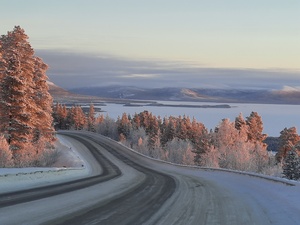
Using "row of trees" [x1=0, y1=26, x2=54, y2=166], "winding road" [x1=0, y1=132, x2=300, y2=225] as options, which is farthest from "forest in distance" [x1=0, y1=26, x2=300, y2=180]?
"winding road" [x1=0, y1=132, x2=300, y2=225]

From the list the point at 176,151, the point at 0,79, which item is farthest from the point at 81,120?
the point at 0,79

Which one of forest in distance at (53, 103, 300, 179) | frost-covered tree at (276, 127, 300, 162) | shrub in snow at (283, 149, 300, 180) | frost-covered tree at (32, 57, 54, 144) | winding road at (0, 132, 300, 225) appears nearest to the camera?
winding road at (0, 132, 300, 225)

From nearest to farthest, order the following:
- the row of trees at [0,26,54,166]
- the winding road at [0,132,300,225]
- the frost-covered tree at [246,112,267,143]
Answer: the winding road at [0,132,300,225], the row of trees at [0,26,54,166], the frost-covered tree at [246,112,267,143]

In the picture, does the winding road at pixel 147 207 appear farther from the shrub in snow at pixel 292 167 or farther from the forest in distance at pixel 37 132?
the shrub in snow at pixel 292 167

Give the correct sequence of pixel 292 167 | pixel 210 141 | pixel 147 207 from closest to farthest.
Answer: pixel 147 207 < pixel 292 167 < pixel 210 141

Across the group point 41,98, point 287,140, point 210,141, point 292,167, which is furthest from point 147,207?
point 287,140

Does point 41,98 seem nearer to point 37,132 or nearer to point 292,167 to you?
point 37,132

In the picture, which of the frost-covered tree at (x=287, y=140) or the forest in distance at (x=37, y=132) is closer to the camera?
the forest in distance at (x=37, y=132)

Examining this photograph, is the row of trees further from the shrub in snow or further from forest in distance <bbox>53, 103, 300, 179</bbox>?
the shrub in snow

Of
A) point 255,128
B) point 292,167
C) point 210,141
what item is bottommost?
point 292,167

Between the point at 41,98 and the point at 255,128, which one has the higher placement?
the point at 41,98

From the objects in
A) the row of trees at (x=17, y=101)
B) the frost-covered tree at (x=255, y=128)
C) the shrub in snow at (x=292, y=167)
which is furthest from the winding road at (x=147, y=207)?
the frost-covered tree at (x=255, y=128)

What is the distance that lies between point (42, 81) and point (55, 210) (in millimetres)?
36927

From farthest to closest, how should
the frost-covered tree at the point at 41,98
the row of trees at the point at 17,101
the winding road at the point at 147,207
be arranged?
the frost-covered tree at the point at 41,98 < the row of trees at the point at 17,101 < the winding road at the point at 147,207
